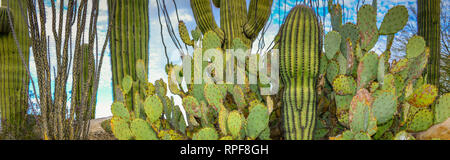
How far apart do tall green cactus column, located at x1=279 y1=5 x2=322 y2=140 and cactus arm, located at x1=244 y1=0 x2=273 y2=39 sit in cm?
120

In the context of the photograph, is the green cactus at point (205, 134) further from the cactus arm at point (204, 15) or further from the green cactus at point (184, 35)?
the cactus arm at point (204, 15)

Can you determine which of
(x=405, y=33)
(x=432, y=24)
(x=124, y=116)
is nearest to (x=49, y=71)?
(x=124, y=116)

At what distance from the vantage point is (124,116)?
1.22m

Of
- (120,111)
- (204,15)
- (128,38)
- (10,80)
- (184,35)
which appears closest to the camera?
(120,111)

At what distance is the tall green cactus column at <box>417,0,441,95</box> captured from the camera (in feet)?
8.65

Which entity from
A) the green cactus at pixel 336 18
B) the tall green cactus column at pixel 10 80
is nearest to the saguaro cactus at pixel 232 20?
the green cactus at pixel 336 18

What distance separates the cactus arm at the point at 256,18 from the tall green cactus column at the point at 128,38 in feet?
2.52

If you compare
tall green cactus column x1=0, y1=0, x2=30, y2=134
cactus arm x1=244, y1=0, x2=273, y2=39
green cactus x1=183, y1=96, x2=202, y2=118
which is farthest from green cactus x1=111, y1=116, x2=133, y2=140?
tall green cactus column x1=0, y1=0, x2=30, y2=134

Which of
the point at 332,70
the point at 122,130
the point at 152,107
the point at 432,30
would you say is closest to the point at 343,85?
the point at 332,70

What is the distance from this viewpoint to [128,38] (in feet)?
6.70

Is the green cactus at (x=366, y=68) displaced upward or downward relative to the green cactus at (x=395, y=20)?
downward

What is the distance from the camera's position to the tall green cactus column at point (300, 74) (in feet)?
3.28

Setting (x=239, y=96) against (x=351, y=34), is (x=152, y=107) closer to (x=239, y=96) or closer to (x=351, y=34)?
(x=239, y=96)

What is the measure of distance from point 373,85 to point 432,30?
2.24 metres
